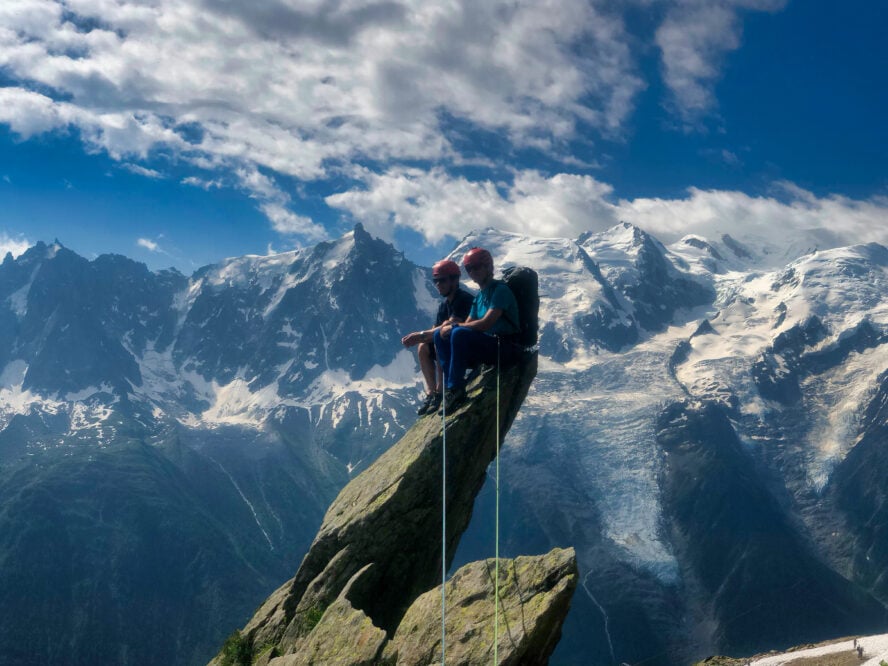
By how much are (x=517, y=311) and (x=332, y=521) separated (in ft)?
27.2

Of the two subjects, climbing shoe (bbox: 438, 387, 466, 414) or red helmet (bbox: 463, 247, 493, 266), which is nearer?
red helmet (bbox: 463, 247, 493, 266)

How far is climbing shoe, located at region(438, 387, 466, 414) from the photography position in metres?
20.6

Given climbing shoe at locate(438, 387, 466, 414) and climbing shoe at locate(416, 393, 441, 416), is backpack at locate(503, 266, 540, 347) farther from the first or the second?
climbing shoe at locate(416, 393, 441, 416)

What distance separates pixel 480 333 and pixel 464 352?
681 mm

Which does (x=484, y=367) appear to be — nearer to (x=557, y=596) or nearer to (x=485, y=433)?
(x=485, y=433)

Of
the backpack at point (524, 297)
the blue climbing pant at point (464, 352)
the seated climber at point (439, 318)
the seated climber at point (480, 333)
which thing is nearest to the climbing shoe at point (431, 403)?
the seated climber at point (439, 318)

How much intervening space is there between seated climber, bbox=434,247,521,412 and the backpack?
0.65m

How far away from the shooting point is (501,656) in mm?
12867

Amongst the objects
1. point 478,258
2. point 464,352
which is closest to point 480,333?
point 464,352

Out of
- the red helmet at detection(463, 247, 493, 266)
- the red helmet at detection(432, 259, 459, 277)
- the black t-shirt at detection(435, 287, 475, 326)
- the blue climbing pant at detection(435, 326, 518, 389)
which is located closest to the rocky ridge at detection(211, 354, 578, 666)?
the blue climbing pant at detection(435, 326, 518, 389)

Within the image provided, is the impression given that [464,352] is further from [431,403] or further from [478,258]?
[431,403]

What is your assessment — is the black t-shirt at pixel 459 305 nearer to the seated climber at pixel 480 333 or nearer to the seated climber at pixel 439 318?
the seated climber at pixel 439 318

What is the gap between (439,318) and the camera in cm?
2248

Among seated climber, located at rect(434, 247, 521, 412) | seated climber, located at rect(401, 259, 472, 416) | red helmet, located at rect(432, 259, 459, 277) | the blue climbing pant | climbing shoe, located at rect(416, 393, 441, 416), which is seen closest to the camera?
seated climber, located at rect(434, 247, 521, 412)
